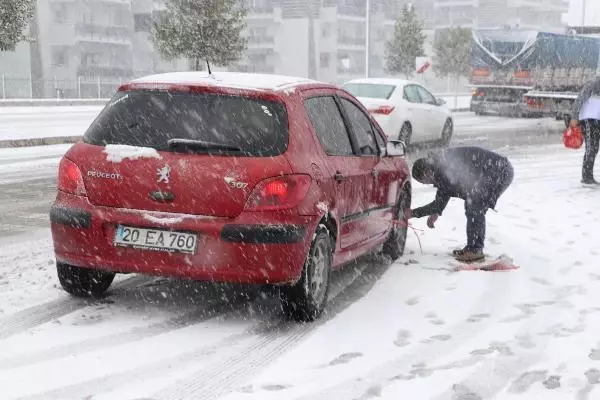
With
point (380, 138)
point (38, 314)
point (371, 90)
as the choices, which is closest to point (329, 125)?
point (380, 138)

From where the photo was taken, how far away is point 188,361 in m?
4.79

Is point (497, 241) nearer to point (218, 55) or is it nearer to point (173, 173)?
point (173, 173)

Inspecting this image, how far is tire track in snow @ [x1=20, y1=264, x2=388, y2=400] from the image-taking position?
4270 millimetres

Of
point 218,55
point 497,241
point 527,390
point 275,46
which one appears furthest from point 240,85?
point 275,46

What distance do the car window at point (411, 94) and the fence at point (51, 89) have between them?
31.2 meters

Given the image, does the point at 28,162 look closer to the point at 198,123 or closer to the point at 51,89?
the point at 198,123

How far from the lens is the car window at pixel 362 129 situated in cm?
667

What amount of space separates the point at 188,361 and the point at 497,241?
4.73 metres

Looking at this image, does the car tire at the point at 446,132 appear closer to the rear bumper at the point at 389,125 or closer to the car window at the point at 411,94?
the car window at the point at 411,94

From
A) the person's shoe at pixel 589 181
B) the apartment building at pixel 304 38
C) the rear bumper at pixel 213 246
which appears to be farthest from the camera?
the apartment building at pixel 304 38

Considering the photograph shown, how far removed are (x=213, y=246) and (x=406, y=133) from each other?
44.0 ft

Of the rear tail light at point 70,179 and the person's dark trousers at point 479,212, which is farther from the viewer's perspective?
the person's dark trousers at point 479,212

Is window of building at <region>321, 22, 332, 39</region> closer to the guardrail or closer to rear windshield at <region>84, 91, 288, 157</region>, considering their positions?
the guardrail

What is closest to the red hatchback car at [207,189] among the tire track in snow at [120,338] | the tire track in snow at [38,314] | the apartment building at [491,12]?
the tire track in snow at [38,314]
